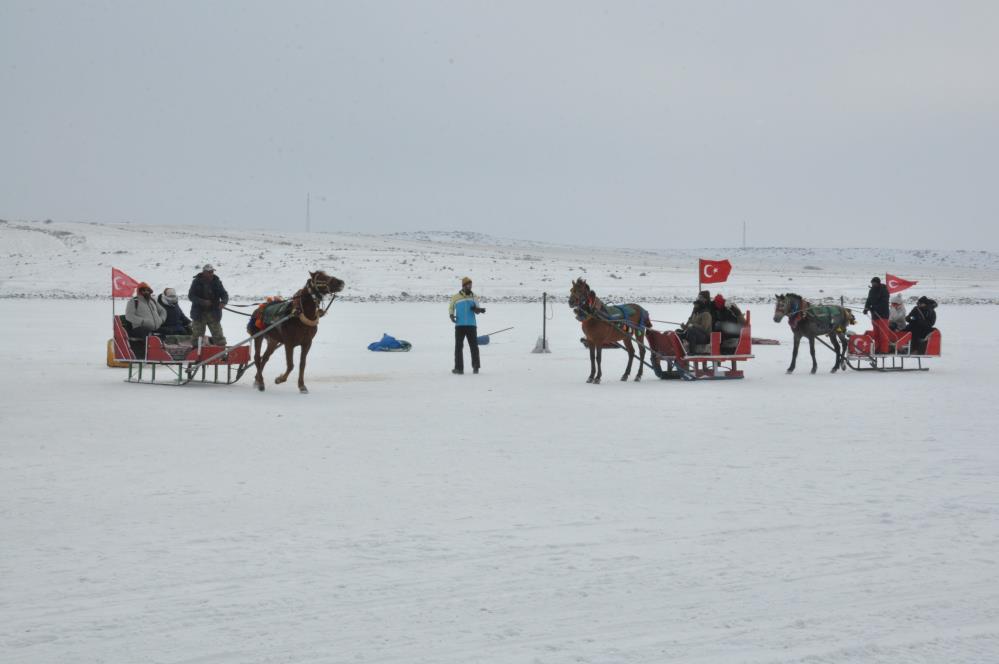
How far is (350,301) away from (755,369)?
129ft

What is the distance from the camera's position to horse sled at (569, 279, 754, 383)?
18.8 m

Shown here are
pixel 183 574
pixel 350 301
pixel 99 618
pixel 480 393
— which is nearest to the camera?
pixel 99 618

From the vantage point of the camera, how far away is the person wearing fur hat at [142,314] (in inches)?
715

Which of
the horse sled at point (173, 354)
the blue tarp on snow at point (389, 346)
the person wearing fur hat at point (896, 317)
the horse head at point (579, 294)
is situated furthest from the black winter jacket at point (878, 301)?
the horse sled at point (173, 354)

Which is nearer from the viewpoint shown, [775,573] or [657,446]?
[775,573]

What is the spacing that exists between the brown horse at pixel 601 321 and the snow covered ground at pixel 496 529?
307 centimetres

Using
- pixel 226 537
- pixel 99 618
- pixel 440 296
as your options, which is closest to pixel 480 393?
pixel 226 537

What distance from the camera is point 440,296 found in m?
65.2

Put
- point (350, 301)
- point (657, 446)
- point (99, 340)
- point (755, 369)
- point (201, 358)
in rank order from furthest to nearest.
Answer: point (350, 301), point (99, 340), point (755, 369), point (201, 358), point (657, 446)

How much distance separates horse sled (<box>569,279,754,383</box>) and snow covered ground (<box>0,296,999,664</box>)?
3149 millimetres

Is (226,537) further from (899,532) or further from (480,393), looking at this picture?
(480,393)

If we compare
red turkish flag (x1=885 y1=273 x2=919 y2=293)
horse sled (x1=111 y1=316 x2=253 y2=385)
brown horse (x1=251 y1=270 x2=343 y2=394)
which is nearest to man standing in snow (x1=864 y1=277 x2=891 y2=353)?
red turkish flag (x1=885 y1=273 x2=919 y2=293)

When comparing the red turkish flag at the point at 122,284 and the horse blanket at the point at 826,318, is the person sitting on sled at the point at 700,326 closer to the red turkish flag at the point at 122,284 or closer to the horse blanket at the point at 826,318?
the horse blanket at the point at 826,318

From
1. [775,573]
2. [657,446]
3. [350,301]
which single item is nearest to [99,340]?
[657,446]
